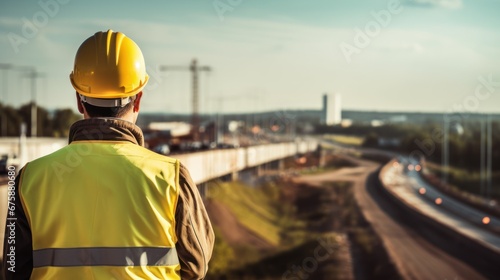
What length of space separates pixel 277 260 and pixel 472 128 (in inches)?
1681

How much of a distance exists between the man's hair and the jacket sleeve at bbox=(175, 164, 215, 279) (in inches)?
12.0

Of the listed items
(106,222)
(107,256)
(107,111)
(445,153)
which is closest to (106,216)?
(106,222)

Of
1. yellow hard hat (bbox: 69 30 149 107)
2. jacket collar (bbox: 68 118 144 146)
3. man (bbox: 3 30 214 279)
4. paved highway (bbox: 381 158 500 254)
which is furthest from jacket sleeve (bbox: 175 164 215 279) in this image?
paved highway (bbox: 381 158 500 254)

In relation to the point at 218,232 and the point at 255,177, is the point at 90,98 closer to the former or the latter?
the point at 218,232

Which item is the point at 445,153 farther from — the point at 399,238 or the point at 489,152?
the point at 399,238

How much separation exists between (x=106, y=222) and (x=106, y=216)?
0.02 meters

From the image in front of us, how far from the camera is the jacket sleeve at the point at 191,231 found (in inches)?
106

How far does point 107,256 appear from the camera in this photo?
2662 mm

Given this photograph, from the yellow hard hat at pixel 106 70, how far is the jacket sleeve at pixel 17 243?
37 cm

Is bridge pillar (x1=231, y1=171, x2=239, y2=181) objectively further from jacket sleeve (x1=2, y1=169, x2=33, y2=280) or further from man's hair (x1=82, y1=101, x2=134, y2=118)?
jacket sleeve (x1=2, y1=169, x2=33, y2=280)

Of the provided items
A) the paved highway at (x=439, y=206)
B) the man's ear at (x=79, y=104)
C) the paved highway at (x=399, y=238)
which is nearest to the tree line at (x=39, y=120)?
the paved highway at (x=399, y=238)

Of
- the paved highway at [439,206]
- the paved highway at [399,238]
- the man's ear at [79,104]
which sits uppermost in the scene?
the man's ear at [79,104]

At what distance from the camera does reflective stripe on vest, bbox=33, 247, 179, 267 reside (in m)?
2.66

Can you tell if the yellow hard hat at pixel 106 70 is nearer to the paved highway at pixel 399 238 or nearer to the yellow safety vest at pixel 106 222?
the yellow safety vest at pixel 106 222
